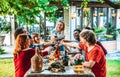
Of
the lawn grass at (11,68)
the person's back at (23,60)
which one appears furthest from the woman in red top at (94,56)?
the lawn grass at (11,68)

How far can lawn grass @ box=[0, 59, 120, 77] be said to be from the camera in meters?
9.84

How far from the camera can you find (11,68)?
35.9 ft

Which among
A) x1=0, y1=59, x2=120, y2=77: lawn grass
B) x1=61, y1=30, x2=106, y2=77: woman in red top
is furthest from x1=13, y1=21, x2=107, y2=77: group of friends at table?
x1=0, y1=59, x2=120, y2=77: lawn grass

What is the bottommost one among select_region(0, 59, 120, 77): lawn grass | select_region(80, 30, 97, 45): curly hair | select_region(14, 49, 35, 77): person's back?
select_region(0, 59, 120, 77): lawn grass

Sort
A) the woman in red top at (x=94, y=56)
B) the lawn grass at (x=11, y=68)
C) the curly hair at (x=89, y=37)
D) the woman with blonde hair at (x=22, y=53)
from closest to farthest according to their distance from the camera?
the woman in red top at (x=94, y=56)
the curly hair at (x=89, y=37)
the woman with blonde hair at (x=22, y=53)
the lawn grass at (x=11, y=68)

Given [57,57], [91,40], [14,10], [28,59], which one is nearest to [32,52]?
[28,59]

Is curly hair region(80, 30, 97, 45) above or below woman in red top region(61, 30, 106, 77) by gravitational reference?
above

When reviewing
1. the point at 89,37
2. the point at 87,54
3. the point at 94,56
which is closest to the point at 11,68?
the point at 87,54

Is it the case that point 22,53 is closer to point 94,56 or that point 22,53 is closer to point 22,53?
point 22,53

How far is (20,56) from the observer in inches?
163

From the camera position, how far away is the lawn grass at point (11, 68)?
32.3 feet

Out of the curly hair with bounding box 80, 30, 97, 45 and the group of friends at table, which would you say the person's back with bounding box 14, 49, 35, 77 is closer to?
the group of friends at table

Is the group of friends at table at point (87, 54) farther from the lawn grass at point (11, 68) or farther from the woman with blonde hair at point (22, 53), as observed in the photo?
the lawn grass at point (11, 68)

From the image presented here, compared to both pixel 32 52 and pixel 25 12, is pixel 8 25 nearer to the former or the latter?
pixel 25 12
